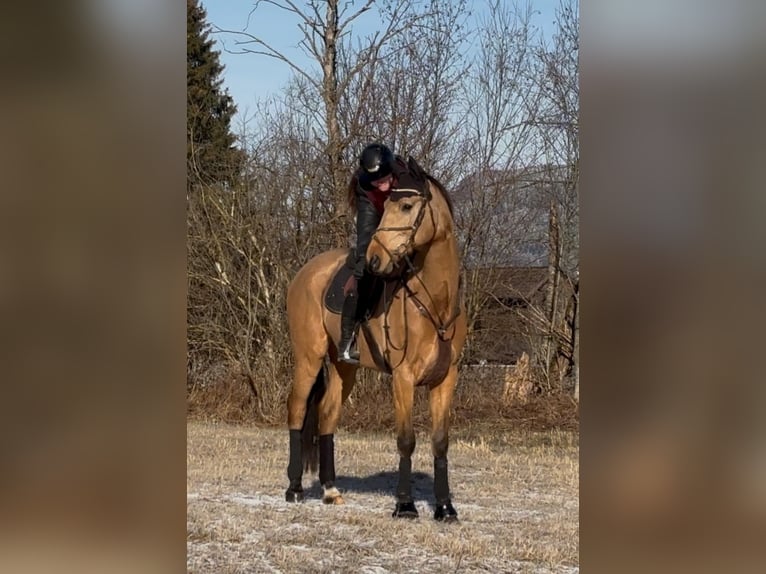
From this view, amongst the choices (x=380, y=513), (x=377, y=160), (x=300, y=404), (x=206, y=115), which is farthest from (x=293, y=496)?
(x=206, y=115)

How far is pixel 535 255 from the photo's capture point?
1048 centimetres

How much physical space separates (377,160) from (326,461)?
7.05 ft

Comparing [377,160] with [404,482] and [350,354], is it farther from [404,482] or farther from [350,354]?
[404,482]

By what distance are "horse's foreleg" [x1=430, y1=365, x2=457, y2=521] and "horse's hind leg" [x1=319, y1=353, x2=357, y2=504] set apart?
2.94 feet

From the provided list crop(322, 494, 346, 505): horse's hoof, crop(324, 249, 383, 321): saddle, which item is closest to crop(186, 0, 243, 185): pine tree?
crop(324, 249, 383, 321): saddle

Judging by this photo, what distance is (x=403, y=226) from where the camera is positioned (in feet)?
15.5

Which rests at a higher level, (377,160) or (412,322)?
(377,160)

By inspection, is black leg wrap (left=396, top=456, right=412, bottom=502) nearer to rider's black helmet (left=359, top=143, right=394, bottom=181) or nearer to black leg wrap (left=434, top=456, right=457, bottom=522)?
black leg wrap (left=434, top=456, right=457, bottom=522)

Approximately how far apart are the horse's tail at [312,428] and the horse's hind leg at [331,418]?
0.04 metres

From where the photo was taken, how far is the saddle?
5348 millimetres

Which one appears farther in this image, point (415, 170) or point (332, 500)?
point (332, 500)

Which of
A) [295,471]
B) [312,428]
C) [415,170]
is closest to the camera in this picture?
[415,170]
